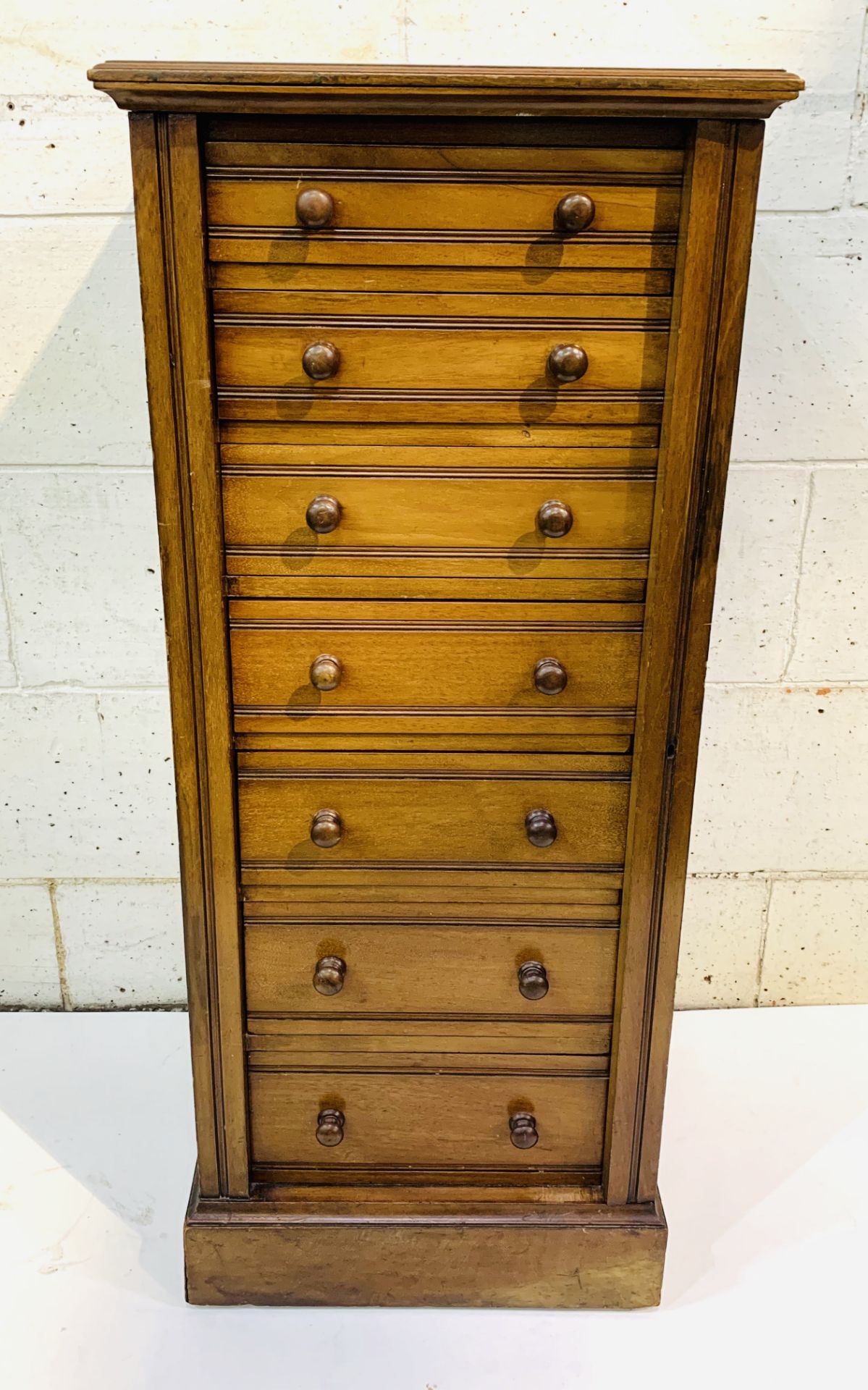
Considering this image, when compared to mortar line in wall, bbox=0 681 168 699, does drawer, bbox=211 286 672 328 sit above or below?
above

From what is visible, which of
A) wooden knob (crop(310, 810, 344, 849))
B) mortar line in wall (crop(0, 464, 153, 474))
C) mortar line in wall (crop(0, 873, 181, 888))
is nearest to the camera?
wooden knob (crop(310, 810, 344, 849))

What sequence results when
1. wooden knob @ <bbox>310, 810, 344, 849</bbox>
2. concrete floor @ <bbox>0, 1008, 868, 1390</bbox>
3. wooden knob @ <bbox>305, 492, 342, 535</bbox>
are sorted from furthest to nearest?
concrete floor @ <bbox>0, 1008, 868, 1390</bbox>
wooden knob @ <bbox>310, 810, 344, 849</bbox>
wooden knob @ <bbox>305, 492, 342, 535</bbox>

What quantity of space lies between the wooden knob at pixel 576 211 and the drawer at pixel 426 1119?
1200mm

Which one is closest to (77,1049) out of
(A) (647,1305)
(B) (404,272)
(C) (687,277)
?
(A) (647,1305)

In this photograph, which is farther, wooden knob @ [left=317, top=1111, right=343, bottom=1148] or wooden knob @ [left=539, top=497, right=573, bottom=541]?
wooden knob @ [left=317, top=1111, right=343, bottom=1148]

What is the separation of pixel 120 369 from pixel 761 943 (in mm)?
1827

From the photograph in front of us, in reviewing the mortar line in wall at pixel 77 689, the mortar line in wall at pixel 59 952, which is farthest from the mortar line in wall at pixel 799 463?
the mortar line in wall at pixel 59 952

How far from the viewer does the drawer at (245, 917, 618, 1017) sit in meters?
1.62

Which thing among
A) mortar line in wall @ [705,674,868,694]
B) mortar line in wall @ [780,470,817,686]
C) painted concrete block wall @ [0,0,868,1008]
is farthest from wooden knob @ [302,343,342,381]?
mortar line in wall @ [705,674,868,694]

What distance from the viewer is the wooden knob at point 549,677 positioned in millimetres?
1477

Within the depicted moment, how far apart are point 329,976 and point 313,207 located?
1.02m

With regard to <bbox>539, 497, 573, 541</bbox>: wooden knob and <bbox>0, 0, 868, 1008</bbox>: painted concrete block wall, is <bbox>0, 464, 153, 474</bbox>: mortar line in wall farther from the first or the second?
<bbox>539, 497, 573, 541</bbox>: wooden knob

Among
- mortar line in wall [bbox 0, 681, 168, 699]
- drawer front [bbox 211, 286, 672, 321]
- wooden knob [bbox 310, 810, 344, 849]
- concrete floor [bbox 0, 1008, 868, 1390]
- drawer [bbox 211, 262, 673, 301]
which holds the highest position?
drawer [bbox 211, 262, 673, 301]

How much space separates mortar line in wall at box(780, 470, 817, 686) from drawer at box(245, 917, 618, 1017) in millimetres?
923
